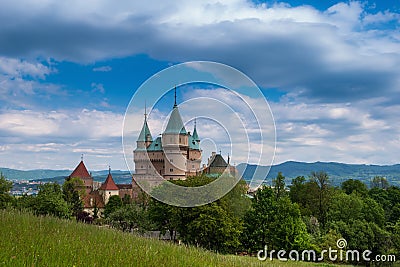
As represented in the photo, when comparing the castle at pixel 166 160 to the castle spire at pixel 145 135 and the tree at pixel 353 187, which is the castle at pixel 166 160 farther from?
the tree at pixel 353 187

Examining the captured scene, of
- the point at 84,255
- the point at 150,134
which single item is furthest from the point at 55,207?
the point at 150,134

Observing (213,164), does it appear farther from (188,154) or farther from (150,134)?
(150,134)

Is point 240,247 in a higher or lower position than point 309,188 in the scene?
lower

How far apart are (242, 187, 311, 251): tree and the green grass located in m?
28.2

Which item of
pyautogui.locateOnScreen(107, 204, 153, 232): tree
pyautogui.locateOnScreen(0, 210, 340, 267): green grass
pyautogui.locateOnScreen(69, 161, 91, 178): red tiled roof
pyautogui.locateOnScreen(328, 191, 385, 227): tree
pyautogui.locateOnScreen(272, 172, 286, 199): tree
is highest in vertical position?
pyautogui.locateOnScreen(69, 161, 91, 178): red tiled roof

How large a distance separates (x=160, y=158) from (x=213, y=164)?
1656 cm

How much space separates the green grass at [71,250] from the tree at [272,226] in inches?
1111

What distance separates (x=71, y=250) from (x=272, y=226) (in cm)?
3291

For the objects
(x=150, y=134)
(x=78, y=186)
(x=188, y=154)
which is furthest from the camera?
(x=150, y=134)

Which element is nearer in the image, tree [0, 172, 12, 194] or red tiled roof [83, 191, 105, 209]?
tree [0, 172, 12, 194]

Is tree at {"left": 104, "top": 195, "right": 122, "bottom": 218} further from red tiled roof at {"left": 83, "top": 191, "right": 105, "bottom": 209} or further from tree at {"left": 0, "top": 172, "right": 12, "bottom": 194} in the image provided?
tree at {"left": 0, "top": 172, "right": 12, "bottom": 194}

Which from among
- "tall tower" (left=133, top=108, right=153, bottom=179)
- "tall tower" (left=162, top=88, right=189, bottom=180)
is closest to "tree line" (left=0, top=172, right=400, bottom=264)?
"tall tower" (left=162, top=88, right=189, bottom=180)

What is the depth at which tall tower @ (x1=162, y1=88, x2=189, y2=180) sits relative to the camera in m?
89.2

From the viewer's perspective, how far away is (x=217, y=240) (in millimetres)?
36875
